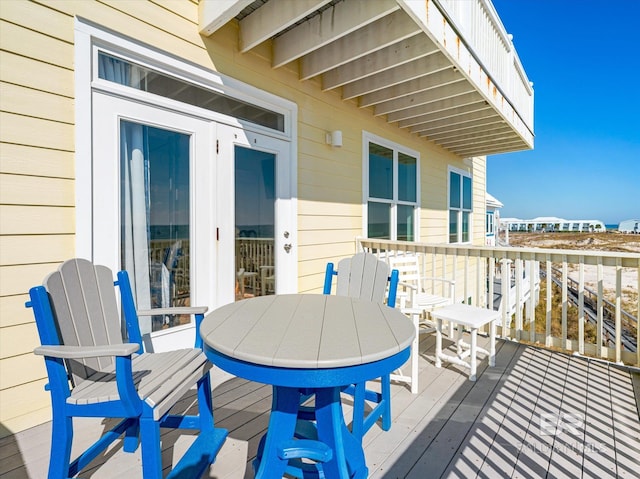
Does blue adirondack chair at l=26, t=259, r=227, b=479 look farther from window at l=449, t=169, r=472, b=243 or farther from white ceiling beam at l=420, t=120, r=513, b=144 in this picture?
window at l=449, t=169, r=472, b=243

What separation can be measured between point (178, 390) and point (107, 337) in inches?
20.5

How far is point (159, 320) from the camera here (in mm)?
2525

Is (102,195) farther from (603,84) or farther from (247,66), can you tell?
(603,84)

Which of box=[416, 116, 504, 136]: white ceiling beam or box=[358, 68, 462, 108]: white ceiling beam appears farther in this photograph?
box=[416, 116, 504, 136]: white ceiling beam

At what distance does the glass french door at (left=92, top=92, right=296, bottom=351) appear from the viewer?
2.20m

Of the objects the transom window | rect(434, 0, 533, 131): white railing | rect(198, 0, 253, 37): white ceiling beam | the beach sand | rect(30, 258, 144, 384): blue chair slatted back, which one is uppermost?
rect(434, 0, 533, 131): white railing

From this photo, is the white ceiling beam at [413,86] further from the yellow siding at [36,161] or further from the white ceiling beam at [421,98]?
the yellow siding at [36,161]

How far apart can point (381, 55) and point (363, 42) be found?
0.37 meters

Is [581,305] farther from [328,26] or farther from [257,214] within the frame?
[328,26]

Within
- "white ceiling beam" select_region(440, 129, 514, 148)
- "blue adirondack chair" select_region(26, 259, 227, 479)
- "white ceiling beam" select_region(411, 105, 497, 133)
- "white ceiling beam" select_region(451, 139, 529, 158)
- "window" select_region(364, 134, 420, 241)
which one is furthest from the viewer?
"white ceiling beam" select_region(451, 139, 529, 158)

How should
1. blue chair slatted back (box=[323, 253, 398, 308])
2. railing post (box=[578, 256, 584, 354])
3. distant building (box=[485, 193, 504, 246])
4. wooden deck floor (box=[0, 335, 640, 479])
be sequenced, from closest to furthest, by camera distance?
wooden deck floor (box=[0, 335, 640, 479]) < blue chair slatted back (box=[323, 253, 398, 308]) < railing post (box=[578, 256, 584, 354]) < distant building (box=[485, 193, 504, 246])

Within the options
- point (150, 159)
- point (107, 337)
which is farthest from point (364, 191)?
point (107, 337)

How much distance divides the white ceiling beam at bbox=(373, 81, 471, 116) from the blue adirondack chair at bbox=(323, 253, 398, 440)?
2613mm

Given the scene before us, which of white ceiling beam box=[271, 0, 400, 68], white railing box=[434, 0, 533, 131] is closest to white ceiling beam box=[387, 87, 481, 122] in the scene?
white railing box=[434, 0, 533, 131]
